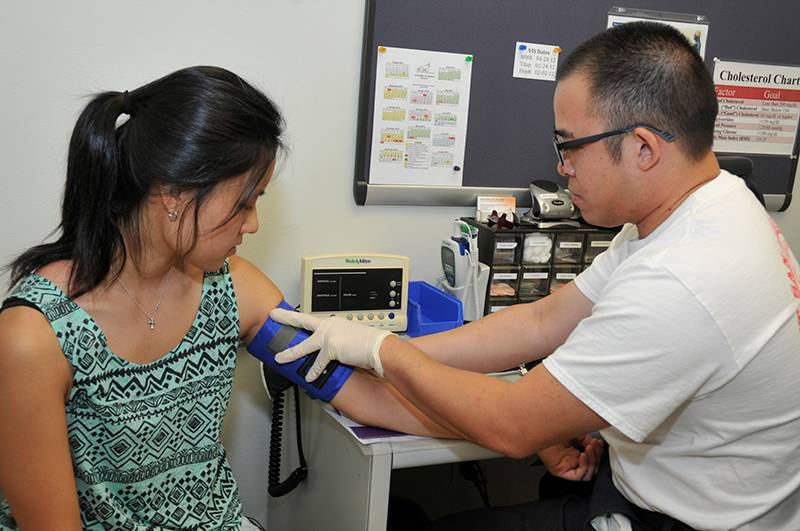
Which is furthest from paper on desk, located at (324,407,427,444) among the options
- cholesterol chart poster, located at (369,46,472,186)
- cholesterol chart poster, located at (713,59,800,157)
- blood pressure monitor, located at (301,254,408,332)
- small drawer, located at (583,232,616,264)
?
cholesterol chart poster, located at (713,59,800,157)

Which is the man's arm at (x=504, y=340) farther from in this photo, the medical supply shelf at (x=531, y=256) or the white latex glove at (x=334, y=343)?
the medical supply shelf at (x=531, y=256)

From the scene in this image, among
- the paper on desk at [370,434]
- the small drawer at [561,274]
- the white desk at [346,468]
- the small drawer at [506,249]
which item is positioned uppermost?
the small drawer at [506,249]

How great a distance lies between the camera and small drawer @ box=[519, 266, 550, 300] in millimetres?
Answer: 1996

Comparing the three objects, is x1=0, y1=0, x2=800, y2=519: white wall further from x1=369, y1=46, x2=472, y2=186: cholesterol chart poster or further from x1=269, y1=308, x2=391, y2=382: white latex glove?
x1=269, y1=308, x2=391, y2=382: white latex glove

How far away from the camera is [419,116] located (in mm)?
1979

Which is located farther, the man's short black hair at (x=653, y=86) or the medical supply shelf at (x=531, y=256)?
the medical supply shelf at (x=531, y=256)

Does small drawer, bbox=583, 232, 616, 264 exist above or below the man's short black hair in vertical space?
below

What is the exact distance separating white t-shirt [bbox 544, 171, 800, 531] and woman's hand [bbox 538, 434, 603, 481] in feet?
0.75

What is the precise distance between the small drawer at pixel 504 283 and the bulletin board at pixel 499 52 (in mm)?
247

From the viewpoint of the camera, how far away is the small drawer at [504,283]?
6.44ft

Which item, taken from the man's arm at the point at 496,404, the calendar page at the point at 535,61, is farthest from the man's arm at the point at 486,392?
the calendar page at the point at 535,61

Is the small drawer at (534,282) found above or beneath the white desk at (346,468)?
above

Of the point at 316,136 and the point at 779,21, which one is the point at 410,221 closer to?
the point at 316,136

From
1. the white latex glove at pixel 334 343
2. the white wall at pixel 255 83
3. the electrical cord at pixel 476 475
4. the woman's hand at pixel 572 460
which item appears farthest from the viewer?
the electrical cord at pixel 476 475
